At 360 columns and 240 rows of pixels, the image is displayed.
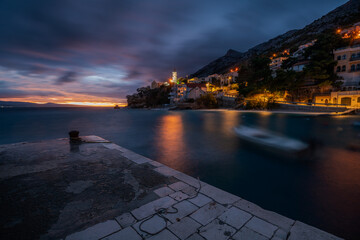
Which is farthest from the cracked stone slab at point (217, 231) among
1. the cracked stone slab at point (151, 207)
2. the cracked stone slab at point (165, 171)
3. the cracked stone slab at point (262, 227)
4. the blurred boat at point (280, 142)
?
the blurred boat at point (280, 142)

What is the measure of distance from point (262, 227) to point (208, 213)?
999 millimetres

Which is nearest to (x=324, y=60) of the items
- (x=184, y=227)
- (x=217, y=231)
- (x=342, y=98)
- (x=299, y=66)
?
(x=299, y=66)

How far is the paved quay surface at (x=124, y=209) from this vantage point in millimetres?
2727

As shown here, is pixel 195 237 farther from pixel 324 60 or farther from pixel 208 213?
pixel 324 60

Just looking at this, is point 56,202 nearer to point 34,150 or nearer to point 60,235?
point 60,235

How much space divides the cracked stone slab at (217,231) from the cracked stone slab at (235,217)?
0.42 ft

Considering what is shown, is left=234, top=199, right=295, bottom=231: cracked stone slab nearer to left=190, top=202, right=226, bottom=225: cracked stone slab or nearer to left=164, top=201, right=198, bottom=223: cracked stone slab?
left=190, top=202, right=226, bottom=225: cracked stone slab

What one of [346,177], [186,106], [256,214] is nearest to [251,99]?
[186,106]

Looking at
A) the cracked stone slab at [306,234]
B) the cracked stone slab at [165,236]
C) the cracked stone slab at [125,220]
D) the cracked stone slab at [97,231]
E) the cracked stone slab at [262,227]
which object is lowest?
the cracked stone slab at [306,234]

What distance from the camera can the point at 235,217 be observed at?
123 inches

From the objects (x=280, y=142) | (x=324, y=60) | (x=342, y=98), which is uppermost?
(x=324, y=60)

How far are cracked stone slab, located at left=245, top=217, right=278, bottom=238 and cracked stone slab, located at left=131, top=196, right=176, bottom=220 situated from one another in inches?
64.0

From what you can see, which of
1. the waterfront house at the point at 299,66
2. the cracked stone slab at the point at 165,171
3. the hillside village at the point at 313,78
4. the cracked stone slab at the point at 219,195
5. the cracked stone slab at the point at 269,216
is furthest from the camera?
the waterfront house at the point at 299,66

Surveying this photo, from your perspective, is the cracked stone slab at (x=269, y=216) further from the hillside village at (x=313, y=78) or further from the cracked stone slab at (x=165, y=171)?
the hillside village at (x=313, y=78)
